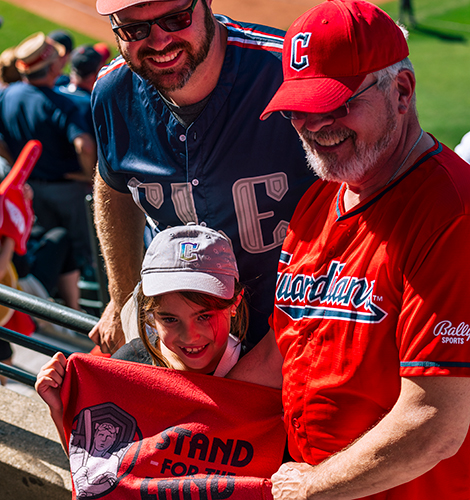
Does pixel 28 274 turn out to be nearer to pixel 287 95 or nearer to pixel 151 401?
pixel 151 401

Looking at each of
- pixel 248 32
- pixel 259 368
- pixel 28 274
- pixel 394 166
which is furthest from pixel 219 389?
pixel 28 274

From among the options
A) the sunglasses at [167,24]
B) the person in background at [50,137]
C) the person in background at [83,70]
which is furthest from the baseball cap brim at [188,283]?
the person in background at [83,70]

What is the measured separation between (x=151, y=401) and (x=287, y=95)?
3.58 feet

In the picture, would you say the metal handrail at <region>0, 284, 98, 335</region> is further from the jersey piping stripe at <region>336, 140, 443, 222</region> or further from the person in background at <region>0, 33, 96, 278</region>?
the person in background at <region>0, 33, 96, 278</region>

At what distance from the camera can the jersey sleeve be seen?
1387 mm

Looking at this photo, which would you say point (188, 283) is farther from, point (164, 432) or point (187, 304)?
point (164, 432)

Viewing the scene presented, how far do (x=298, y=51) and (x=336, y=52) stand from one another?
13 centimetres

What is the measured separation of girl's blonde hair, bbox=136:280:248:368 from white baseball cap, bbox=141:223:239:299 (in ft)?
0.10

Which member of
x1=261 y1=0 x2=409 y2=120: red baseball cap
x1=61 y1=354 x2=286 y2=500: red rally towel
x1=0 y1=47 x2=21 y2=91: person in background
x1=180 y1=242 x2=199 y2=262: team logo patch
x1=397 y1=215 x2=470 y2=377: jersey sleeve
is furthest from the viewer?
x1=0 y1=47 x2=21 y2=91: person in background

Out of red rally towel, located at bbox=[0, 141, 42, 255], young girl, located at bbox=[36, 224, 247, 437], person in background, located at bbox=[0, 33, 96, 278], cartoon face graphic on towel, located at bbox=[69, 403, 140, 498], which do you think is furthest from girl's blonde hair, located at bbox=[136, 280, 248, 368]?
person in background, located at bbox=[0, 33, 96, 278]

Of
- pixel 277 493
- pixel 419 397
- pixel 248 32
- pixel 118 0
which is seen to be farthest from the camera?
pixel 248 32

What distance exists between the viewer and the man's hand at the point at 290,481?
5.54 feet

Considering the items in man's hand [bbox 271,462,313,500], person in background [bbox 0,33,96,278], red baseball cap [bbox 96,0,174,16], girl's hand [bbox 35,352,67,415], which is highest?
red baseball cap [bbox 96,0,174,16]

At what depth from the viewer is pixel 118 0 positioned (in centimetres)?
216
